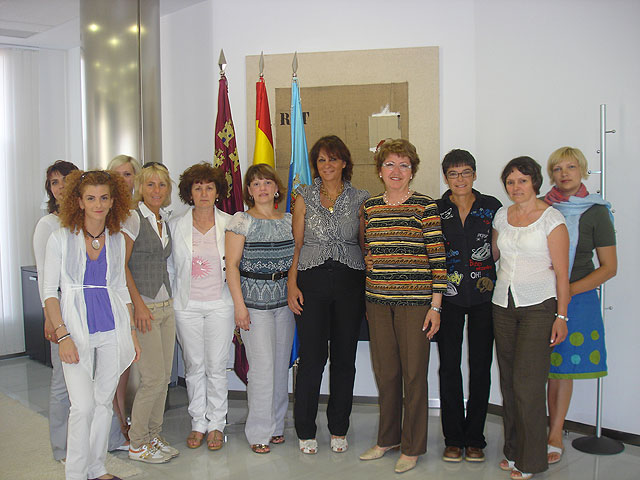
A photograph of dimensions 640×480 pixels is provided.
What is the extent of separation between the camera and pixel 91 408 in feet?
8.65

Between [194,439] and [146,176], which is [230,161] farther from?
[194,439]

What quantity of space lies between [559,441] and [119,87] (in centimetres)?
346

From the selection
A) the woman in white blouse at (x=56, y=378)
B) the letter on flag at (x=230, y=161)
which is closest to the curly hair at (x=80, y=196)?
the woman in white blouse at (x=56, y=378)

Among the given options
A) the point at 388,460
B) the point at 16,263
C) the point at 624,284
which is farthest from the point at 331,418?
the point at 16,263

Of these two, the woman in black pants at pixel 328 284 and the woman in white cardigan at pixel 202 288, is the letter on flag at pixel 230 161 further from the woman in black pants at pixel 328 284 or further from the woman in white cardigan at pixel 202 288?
the woman in black pants at pixel 328 284

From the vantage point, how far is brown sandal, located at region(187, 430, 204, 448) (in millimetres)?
3408

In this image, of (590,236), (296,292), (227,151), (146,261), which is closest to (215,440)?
(296,292)

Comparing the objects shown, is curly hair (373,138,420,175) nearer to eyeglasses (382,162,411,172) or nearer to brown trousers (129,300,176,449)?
eyeglasses (382,162,411,172)


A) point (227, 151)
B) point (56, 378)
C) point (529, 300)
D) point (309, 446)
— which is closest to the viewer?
point (529, 300)

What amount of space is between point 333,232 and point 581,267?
51.9 inches

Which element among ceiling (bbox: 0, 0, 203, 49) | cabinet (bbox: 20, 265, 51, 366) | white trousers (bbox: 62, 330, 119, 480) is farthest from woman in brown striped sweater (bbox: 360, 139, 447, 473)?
cabinet (bbox: 20, 265, 51, 366)

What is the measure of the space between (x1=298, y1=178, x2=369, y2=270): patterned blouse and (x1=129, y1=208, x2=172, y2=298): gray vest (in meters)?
0.77

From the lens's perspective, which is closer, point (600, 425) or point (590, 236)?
point (590, 236)

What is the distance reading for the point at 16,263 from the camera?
5.64 meters
